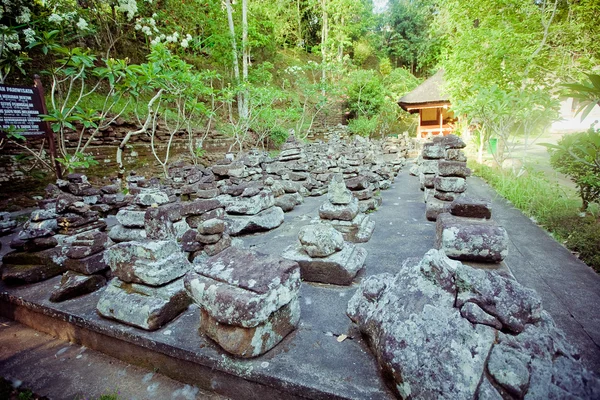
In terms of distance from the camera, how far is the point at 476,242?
7.57 feet

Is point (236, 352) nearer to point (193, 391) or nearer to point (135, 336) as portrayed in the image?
point (193, 391)

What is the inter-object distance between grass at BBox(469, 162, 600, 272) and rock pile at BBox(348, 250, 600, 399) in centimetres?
262

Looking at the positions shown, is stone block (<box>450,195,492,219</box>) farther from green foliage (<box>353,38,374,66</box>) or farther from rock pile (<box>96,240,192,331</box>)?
green foliage (<box>353,38,374,66</box>)

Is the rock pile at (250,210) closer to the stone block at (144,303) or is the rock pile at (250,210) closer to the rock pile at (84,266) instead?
the rock pile at (84,266)

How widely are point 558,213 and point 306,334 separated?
4.81 m

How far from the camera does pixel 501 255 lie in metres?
2.26

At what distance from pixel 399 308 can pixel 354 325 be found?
562 millimetres

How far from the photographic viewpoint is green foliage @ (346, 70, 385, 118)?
20656 mm

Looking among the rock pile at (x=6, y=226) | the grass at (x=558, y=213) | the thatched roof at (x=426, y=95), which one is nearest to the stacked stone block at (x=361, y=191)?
the grass at (x=558, y=213)

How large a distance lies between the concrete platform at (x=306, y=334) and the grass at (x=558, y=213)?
0.21m

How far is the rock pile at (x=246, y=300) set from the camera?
1597mm

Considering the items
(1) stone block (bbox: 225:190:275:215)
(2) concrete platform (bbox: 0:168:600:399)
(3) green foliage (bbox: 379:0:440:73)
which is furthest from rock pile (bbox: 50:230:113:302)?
(3) green foliage (bbox: 379:0:440:73)

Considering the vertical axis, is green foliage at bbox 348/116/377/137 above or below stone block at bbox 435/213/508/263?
above

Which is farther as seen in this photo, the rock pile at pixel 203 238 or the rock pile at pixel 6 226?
the rock pile at pixel 6 226
